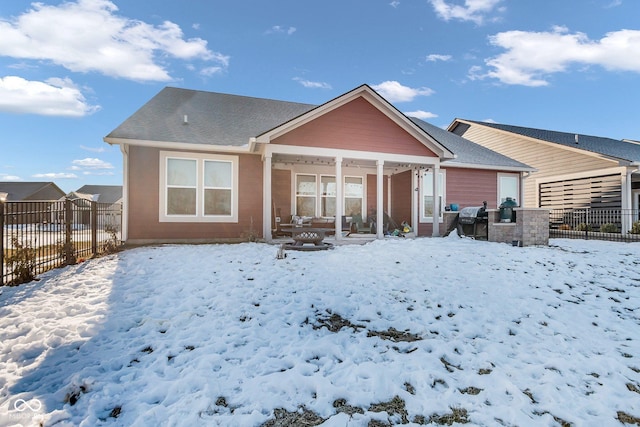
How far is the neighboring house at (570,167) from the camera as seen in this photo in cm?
1562

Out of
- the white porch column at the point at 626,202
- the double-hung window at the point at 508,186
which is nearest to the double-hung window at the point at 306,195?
the double-hung window at the point at 508,186

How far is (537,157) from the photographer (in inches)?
739

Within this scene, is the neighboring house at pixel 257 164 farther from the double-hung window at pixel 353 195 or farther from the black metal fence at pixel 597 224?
the black metal fence at pixel 597 224

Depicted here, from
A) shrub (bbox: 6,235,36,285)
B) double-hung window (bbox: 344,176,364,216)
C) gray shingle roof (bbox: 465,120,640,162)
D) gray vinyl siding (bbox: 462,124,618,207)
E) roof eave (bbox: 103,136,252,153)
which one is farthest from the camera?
gray shingle roof (bbox: 465,120,640,162)

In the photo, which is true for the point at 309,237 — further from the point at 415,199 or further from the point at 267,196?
the point at 415,199

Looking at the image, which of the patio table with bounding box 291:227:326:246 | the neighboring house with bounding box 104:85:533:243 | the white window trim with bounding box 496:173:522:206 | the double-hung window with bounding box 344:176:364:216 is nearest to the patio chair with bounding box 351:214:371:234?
the double-hung window with bounding box 344:176:364:216

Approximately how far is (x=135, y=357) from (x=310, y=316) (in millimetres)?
2246

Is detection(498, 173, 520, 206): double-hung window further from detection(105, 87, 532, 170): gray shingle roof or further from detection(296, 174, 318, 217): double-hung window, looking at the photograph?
detection(296, 174, 318, 217): double-hung window

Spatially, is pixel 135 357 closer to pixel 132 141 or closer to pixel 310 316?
pixel 310 316

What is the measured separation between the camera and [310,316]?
4648 mm

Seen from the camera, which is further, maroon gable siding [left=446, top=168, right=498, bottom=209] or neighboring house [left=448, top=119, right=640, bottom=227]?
neighboring house [left=448, top=119, right=640, bottom=227]

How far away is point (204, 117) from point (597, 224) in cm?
1975

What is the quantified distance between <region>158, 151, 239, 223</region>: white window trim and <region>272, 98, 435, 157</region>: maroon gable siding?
2.24 m

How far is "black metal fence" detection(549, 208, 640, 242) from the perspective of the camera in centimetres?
1389
